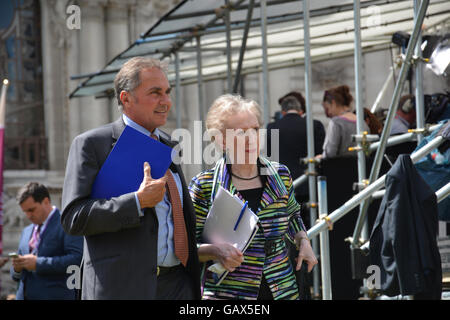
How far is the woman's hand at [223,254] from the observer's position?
3.25 metres

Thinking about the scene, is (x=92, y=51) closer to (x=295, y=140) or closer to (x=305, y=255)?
(x=295, y=140)

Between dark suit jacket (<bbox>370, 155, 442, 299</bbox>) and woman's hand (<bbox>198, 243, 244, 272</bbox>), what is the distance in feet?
2.99

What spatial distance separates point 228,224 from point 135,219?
56 cm

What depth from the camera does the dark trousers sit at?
10.2 ft

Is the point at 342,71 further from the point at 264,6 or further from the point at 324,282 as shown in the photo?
the point at 324,282

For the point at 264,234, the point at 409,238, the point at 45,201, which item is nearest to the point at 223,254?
the point at 264,234

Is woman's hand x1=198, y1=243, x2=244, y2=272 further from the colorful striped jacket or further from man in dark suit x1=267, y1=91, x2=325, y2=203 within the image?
man in dark suit x1=267, y1=91, x2=325, y2=203

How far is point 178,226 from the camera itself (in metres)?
3.13

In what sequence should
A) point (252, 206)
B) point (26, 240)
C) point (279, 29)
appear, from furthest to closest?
1. point (279, 29)
2. point (26, 240)
3. point (252, 206)

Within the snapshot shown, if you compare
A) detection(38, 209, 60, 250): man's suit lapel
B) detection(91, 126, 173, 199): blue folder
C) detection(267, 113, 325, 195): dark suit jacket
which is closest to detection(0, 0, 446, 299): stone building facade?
detection(267, 113, 325, 195): dark suit jacket

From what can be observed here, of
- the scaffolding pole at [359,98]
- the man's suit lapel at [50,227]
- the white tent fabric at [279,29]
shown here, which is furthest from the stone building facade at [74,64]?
the scaffolding pole at [359,98]


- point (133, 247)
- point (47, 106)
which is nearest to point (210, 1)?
point (133, 247)

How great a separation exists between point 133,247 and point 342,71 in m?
13.7

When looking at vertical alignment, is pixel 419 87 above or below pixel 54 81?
below
